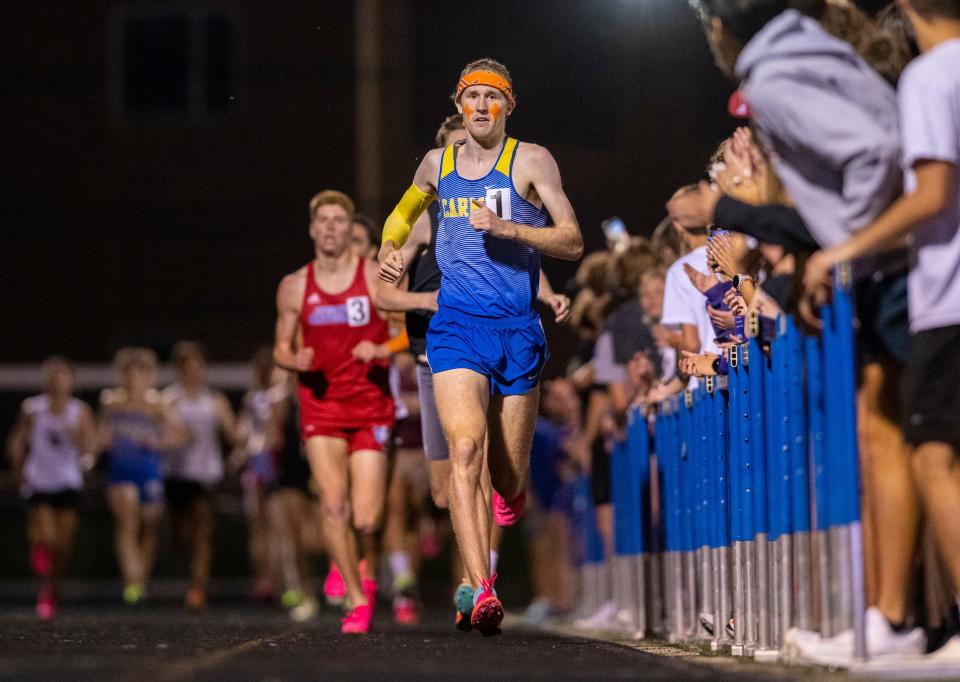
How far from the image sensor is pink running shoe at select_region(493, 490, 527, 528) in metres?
9.23

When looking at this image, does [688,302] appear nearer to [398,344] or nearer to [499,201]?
[499,201]

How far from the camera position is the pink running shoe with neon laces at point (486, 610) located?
26.1 feet

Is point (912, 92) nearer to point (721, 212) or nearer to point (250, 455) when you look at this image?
point (721, 212)

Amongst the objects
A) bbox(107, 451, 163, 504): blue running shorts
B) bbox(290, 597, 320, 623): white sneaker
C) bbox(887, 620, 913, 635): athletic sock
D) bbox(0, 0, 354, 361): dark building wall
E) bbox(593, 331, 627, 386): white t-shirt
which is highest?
bbox(0, 0, 354, 361): dark building wall

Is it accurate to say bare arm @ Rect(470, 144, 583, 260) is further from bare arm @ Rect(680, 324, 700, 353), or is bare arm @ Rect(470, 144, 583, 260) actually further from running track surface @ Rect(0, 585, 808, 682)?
running track surface @ Rect(0, 585, 808, 682)

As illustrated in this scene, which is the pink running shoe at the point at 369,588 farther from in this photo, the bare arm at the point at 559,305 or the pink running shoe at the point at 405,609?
the pink running shoe at the point at 405,609

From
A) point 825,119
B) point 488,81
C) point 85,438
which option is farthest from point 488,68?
point 85,438

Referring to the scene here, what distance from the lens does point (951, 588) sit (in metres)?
5.92

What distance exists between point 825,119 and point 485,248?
3150mm

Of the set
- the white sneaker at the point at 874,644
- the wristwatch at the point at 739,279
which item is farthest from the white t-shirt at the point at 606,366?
the white sneaker at the point at 874,644

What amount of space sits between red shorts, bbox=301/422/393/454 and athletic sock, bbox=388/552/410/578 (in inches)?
111

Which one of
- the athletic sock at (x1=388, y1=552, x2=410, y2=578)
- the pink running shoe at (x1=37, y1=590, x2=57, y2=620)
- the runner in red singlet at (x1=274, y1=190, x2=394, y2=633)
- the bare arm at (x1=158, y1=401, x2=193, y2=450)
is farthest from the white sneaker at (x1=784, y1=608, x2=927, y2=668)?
the bare arm at (x1=158, y1=401, x2=193, y2=450)

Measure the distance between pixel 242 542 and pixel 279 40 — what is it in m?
8.22

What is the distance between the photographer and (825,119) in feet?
18.1
